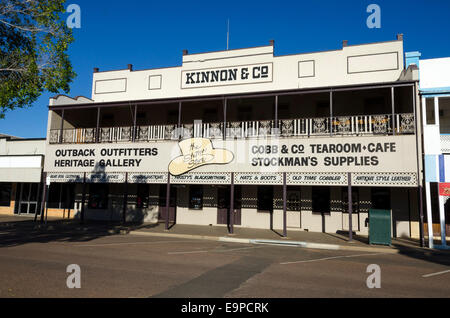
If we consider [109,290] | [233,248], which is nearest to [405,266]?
[233,248]

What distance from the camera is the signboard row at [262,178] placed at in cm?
1365

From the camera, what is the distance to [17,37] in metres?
11.3

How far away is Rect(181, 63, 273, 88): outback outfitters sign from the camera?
19141mm

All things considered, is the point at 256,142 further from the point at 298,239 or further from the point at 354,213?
the point at 354,213

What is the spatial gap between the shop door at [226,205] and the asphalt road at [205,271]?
20.5 ft

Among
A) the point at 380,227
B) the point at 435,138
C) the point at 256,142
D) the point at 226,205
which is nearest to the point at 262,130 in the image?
the point at 256,142

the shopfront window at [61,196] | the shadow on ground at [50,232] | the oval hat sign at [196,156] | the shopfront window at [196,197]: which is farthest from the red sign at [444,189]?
the shopfront window at [61,196]

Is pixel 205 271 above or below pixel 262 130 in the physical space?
below

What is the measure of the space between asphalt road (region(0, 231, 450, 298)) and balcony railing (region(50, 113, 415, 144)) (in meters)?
5.68

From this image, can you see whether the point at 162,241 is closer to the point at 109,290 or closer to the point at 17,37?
the point at 109,290

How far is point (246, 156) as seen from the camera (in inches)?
612

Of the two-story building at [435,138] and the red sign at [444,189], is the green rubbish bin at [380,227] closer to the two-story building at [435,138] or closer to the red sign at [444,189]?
the two-story building at [435,138]

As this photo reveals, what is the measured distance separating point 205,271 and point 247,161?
8.16 metres

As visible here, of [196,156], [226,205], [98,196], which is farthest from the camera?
[98,196]
